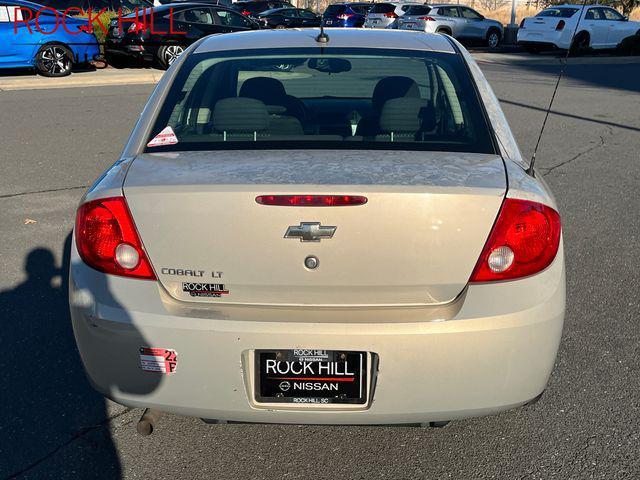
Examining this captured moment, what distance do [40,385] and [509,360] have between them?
88.1 inches

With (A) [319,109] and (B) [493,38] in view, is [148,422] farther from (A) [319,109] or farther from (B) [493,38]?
(B) [493,38]

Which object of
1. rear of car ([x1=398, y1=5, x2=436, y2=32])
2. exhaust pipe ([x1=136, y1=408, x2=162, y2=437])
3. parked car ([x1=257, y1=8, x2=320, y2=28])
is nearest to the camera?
exhaust pipe ([x1=136, y1=408, x2=162, y2=437])

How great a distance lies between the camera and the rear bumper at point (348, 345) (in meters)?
2.54

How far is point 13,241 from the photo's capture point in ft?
18.9

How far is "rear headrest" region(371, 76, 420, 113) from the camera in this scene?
12.1ft

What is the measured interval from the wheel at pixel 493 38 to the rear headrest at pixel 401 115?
27.4m

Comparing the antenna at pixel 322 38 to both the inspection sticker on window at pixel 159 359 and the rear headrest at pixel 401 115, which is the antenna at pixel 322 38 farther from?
the inspection sticker on window at pixel 159 359

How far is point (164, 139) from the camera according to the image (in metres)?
3.16

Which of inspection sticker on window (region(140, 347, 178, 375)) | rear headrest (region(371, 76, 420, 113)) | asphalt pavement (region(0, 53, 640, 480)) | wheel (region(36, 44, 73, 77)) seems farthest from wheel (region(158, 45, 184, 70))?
inspection sticker on window (region(140, 347, 178, 375))

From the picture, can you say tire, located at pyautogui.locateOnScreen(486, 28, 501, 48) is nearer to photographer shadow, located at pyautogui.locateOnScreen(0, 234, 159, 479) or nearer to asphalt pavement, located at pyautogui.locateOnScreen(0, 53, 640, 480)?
asphalt pavement, located at pyautogui.locateOnScreen(0, 53, 640, 480)

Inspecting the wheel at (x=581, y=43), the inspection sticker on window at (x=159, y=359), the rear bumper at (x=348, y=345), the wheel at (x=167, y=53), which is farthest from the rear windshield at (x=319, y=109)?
the wheel at (x=581, y=43)

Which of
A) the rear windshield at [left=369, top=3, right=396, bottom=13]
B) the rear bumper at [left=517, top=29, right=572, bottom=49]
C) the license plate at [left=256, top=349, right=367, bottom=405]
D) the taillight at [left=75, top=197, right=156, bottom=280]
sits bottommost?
the rear bumper at [left=517, top=29, right=572, bottom=49]

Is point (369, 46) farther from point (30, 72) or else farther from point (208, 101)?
point (30, 72)

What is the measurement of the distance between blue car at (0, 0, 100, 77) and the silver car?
14.2m
